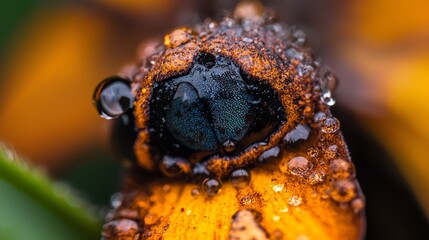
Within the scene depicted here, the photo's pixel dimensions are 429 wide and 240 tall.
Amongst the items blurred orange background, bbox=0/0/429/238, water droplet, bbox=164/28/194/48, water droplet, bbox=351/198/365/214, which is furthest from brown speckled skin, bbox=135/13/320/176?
blurred orange background, bbox=0/0/429/238

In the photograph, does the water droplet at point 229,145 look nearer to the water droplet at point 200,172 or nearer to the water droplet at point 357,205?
the water droplet at point 200,172

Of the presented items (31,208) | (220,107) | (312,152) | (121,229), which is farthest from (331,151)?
(31,208)

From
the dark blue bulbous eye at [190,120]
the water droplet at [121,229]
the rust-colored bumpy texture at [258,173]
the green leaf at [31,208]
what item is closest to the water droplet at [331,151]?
the rust-colored bumpy texture at [258,173]

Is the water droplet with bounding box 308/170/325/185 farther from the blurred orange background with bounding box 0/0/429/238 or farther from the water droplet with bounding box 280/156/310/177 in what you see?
the blurred orange background with bounding box 0/0/429/238

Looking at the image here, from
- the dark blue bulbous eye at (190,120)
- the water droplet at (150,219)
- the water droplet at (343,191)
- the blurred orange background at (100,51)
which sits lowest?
the water droplet at (150,219)

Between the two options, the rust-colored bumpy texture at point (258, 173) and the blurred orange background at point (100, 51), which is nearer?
the rust-colored bumpy texture at point (258, 173)

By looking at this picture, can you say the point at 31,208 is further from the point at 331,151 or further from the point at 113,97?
the point at 331,151

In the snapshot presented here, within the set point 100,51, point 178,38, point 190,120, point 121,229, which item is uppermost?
point 100,51
